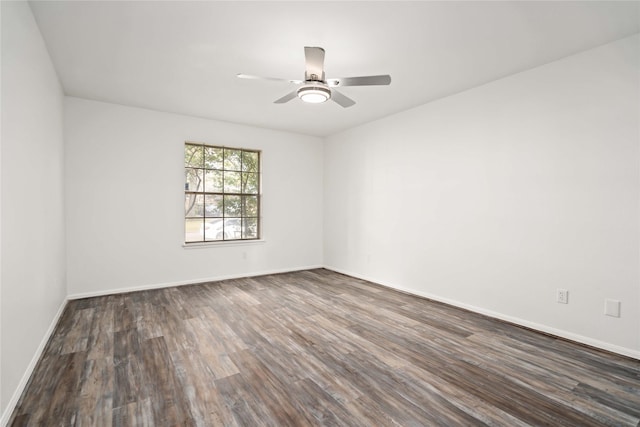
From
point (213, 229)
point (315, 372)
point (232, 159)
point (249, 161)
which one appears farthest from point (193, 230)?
point (315, 372)

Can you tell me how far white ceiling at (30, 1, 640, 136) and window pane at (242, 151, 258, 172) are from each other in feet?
5.54

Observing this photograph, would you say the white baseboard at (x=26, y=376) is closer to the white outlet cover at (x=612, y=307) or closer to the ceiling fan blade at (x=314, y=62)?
the ceiling fan blade at (x=314, y=62)

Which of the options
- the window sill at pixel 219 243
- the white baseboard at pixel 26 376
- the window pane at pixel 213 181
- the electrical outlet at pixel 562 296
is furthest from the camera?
the window pane at pixel 213 181

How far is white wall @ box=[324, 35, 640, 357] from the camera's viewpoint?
269 cm

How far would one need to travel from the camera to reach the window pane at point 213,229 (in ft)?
17.0

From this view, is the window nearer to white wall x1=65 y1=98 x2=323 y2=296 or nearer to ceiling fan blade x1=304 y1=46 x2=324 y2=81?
white wall x1=65 y1=98 x2=323 y2=296

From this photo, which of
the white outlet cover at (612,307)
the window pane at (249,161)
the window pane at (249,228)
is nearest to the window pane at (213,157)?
the window pane at (249,161)

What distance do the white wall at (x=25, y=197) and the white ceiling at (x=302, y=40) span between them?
0.43 m

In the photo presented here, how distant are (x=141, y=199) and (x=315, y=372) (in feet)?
12.3

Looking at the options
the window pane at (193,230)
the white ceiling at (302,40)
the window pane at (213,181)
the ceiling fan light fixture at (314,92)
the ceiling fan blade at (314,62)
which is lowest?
the window pane at (193,230)

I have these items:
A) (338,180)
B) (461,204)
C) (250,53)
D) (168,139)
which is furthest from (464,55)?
(168,139)

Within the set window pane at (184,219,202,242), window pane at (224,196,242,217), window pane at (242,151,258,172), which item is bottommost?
window pane at (184,219,202,242)

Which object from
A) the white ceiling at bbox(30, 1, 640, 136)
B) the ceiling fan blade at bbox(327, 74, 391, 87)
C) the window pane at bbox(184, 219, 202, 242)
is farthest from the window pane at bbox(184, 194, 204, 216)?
the ceiling fan blade at bbox(327, 74, 391, 87)

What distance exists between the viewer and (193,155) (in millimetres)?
5043
